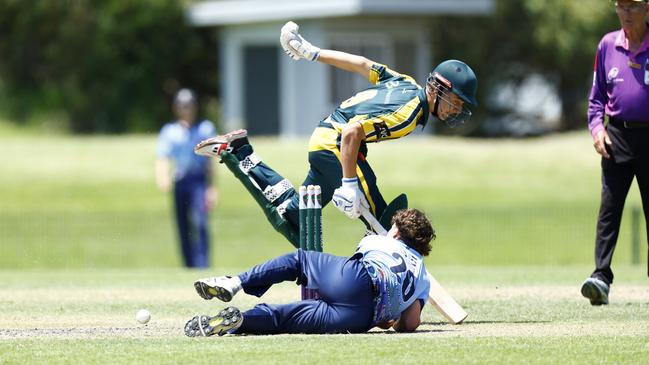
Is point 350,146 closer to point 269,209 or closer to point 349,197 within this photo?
point 349,197

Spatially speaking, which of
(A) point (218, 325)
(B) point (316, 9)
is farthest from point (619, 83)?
(B) point (316, 9)

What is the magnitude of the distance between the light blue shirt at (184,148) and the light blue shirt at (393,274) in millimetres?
8527

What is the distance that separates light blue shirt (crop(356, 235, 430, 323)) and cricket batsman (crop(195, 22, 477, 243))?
64 centimetres

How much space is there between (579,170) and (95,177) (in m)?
10.5

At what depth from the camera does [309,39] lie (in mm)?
33219

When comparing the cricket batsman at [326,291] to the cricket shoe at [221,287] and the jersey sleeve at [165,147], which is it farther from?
the jersey sleeve at [165,147]

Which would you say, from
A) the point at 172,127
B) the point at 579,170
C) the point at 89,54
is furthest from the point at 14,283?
the point at 89,54

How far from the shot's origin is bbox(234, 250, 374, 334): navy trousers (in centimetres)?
841

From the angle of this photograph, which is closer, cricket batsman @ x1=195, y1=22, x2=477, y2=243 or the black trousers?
cricket batsman @ x1=195, y1=22, x2=477, y2=243

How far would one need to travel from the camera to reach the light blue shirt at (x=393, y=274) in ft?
27.8

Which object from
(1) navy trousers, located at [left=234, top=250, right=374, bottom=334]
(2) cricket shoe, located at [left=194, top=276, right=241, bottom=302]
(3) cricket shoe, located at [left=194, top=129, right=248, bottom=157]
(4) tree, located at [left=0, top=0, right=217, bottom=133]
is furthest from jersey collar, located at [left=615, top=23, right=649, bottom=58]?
(4) tree, located at [left=0, top=0, right=217, bottom=133]

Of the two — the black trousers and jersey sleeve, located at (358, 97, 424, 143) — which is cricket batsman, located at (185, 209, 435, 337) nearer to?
jersey sleeve, located at (358, 97, 424, 143)

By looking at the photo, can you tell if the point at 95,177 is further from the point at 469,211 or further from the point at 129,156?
the point at 469,211

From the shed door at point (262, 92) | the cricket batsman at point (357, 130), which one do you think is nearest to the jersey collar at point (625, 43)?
the cricket batsman at point (357, 130)
